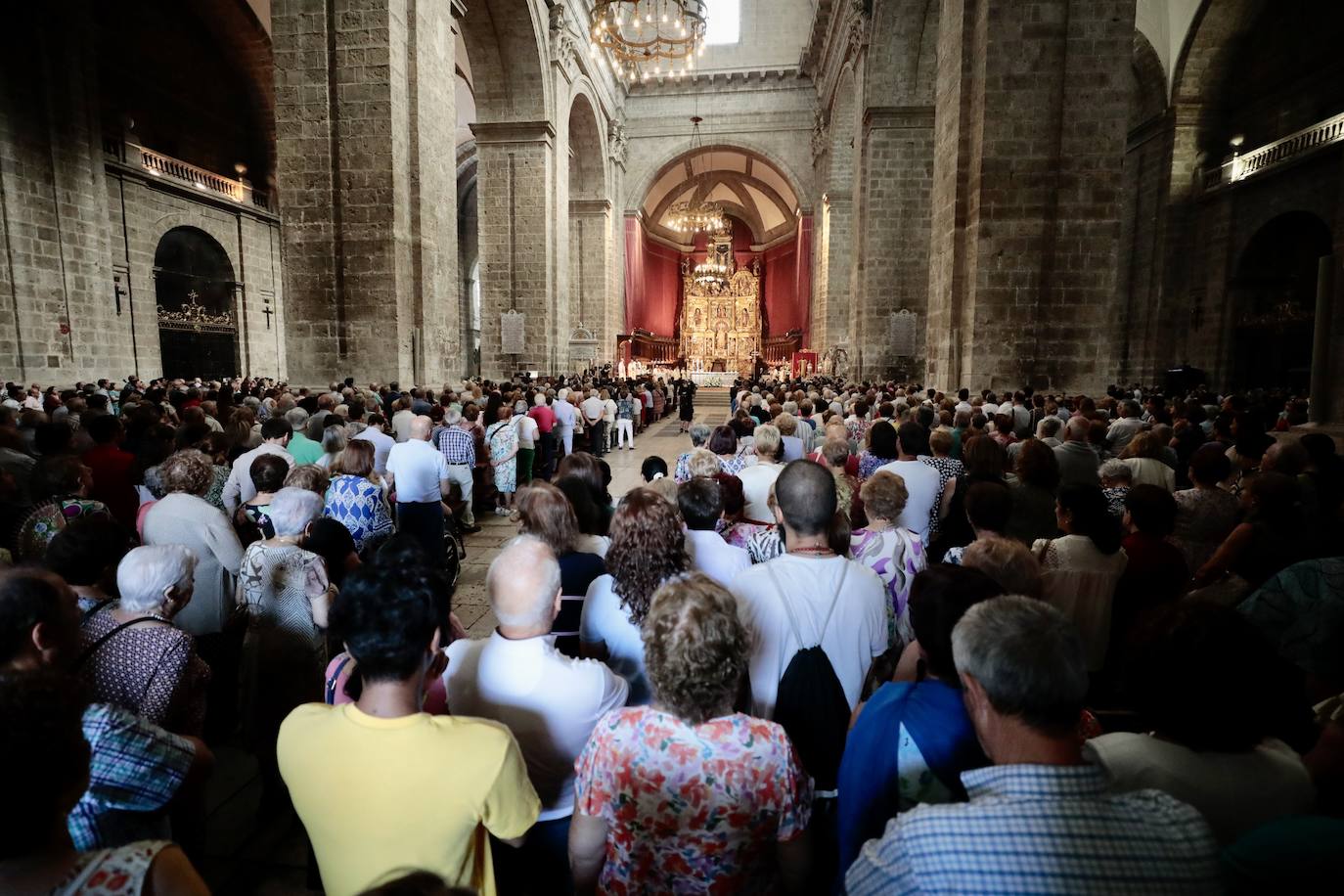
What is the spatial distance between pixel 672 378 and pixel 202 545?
23365 millimetres

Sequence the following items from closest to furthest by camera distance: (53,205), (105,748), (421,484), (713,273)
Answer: (105,748)
(421,484)
(53,205)
(713,273)

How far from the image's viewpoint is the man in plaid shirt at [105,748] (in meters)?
1.51

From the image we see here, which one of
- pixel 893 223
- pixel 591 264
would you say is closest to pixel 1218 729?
pixel 893 223

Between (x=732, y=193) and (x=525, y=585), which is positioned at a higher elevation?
(x=732, y=193)

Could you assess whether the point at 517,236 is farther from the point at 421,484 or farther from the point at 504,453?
the point at 421,484

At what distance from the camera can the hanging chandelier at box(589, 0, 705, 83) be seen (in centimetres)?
1442

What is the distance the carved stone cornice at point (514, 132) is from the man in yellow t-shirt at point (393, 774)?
16.1 metres

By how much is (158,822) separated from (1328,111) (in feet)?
65.7

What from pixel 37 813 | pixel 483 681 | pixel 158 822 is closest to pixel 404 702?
pixel 483 681

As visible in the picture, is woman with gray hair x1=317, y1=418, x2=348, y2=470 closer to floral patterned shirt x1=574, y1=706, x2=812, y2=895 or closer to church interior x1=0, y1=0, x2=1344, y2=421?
floral patterned shirt x1=574, y1=706, x2=812, y2=895

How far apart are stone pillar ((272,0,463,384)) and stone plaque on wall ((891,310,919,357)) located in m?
8.97

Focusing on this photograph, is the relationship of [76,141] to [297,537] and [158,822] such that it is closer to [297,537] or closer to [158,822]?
[297,537]

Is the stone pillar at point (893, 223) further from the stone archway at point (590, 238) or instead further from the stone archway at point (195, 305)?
the stone archway at point (195, 305)

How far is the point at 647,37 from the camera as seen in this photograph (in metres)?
26.8
